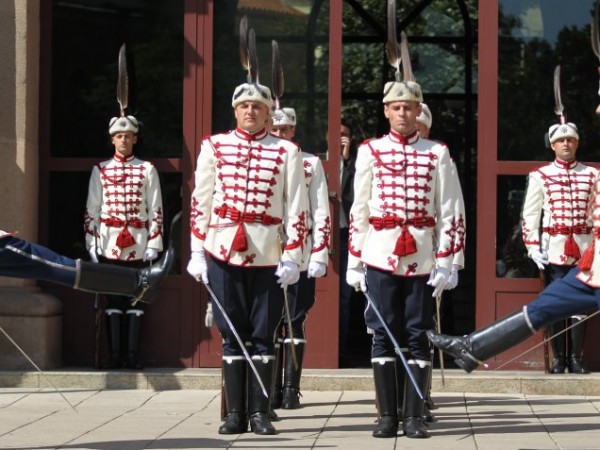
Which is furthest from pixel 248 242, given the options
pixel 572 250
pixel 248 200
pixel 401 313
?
pixel 572 250

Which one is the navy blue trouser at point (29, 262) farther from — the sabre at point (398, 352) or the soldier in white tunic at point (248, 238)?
the sabre at point (398, 352)

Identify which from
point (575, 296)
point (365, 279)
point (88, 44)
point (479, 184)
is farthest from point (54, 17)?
point (575, 296)

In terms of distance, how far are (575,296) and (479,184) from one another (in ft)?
12.2

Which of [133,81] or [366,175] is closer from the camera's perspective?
[366,175]

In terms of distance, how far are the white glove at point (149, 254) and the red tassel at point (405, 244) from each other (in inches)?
136

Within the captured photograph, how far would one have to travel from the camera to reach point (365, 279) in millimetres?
9523

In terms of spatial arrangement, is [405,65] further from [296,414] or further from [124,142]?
[124,142]

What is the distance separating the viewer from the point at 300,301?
11031 mm

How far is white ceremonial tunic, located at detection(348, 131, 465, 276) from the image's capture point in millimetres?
9422

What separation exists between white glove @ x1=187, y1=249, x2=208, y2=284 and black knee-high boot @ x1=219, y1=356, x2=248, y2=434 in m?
0.51

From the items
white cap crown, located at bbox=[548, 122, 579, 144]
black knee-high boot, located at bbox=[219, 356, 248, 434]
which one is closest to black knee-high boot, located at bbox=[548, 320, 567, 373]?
white cap crown, located at bbox=[548, 122, 579, 144]

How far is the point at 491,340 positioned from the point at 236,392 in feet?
5.21

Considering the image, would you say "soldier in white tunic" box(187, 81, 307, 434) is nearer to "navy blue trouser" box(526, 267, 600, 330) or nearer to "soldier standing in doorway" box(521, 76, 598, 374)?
"navy blue trouser" box(526, 267, 600, 330)

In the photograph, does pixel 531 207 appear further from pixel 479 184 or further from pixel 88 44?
pixel 88 44
